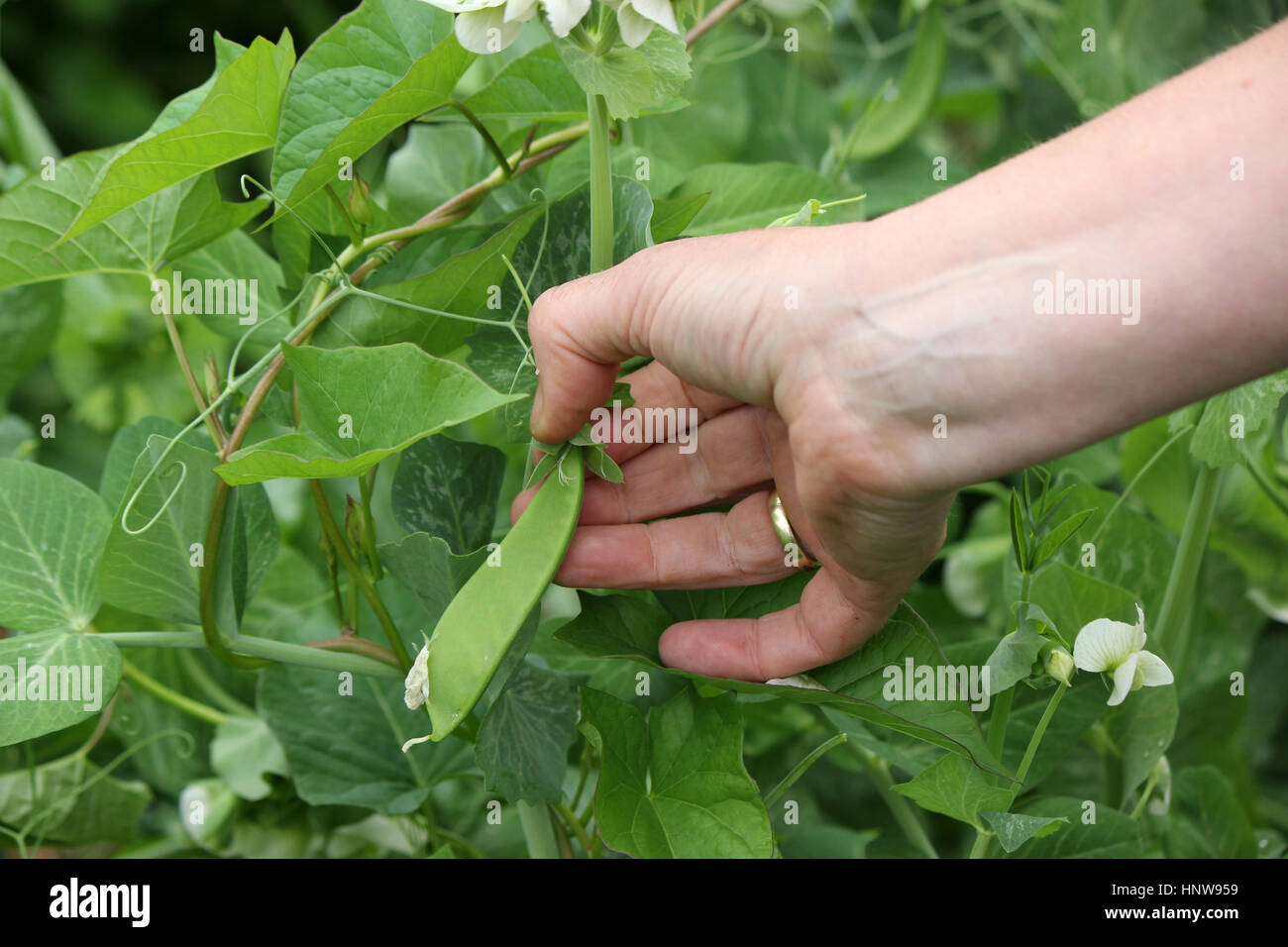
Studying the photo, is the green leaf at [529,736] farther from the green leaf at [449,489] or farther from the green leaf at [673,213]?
the green leaf at [673,213]

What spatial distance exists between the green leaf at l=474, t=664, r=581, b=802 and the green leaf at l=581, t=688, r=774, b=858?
0.9 inches

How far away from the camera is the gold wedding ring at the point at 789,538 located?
0.49m

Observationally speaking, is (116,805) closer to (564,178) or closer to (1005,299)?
(564,178)

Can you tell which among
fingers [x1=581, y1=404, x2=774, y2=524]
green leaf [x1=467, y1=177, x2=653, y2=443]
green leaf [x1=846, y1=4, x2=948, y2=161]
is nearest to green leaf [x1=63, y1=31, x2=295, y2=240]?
green leaf [x1=467, y1=177, x2=653, y2=443]

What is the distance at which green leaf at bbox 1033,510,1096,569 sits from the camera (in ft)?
1.41

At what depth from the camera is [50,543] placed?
1.58ft

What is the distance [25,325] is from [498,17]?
0.45 metres

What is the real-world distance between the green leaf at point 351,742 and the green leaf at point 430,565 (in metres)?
0.11

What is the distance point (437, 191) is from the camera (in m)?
0.58

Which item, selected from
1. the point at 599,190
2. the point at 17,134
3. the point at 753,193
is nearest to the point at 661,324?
the point at 599,190

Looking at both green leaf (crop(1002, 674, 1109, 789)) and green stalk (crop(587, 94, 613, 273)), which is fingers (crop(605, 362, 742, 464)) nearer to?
green stalk (crop(587, 94, 613, 273))

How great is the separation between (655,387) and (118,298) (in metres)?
0.50

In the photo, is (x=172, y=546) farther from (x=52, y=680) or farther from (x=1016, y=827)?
(x=1016, y=827)

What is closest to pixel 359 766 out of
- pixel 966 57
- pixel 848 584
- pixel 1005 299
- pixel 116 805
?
pixel 116 805
